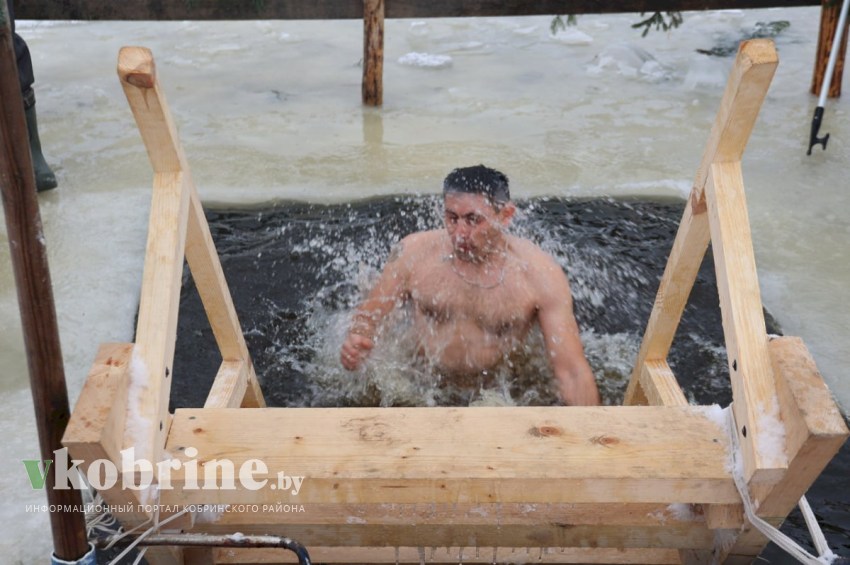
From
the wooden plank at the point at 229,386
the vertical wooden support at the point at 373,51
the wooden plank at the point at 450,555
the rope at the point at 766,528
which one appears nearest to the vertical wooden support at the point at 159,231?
the wooden plank at the point at 229,386

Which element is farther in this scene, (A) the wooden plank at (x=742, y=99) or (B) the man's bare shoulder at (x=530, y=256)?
(B) the man's bare shoulder at (x=530, y=256)

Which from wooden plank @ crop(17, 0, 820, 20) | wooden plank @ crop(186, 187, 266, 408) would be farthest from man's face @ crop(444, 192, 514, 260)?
wooden plank @ crop(17, 0, 820, 20)

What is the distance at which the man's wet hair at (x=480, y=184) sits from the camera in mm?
2811

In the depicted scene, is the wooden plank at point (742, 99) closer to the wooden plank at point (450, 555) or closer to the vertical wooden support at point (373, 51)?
the wooden plank at point (450, 555)

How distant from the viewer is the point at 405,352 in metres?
3.23

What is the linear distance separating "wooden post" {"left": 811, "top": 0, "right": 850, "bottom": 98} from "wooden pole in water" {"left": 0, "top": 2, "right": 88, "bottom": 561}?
5696 millimetres

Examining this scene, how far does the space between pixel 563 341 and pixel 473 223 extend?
0.51 m

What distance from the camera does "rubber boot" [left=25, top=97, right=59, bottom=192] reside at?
15.8 ft

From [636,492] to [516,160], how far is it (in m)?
3.89

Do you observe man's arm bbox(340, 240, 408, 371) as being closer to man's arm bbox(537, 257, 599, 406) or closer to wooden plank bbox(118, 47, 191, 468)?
man's arm bbox(537, 257, 599, 406)

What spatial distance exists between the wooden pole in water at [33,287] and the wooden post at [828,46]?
18.7 ft

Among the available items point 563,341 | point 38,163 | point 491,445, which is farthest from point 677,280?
point 38,163

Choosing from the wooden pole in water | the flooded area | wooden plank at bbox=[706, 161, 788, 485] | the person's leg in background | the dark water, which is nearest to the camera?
the wooden pole in water

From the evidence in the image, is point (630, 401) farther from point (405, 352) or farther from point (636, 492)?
point (636, 492)
